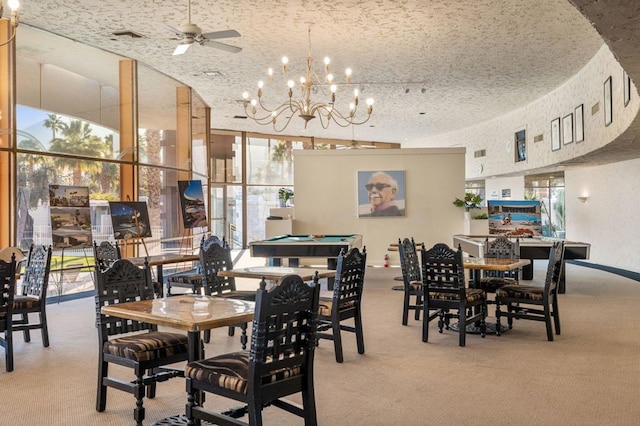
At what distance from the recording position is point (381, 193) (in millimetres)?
12828

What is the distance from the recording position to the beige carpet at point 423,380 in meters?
3.84

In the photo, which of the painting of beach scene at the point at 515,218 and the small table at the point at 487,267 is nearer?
the small table at the point at 487,267

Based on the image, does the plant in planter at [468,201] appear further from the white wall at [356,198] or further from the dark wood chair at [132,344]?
the dark wood chair at [132,344]

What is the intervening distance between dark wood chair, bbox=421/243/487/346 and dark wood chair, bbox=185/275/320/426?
294 cm

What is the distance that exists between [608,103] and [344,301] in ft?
21.6

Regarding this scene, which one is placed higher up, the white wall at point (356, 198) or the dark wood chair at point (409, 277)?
the white wall at point (356, 198)

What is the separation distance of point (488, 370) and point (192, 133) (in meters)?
9.79

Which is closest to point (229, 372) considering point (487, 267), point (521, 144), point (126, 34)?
point (487, 267)

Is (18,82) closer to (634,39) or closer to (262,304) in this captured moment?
(262,304)

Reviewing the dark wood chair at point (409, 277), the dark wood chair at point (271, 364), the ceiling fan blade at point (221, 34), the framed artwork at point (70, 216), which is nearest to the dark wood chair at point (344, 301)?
the dark wood chair at point (409, 277)

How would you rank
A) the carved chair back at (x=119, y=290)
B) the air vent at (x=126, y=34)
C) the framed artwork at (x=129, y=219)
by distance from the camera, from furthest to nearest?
the framed artwork at (x=129, y=219) < the air vent at (x=126, y=34) < the carved chair back at (x=119, y=290)

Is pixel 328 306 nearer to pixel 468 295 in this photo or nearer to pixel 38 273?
pixel 468 295

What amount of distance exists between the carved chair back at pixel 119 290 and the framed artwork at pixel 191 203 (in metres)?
7.01

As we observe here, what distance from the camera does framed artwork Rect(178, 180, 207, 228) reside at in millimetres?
11266
